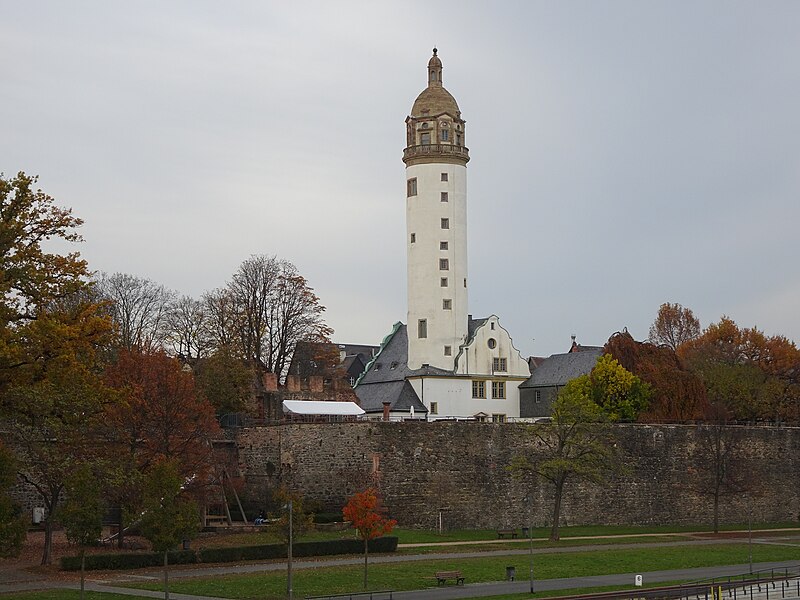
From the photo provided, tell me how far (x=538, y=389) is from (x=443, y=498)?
21.4 metres

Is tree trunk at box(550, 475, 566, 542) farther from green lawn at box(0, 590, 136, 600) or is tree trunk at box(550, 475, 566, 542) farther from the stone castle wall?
green lawn at box(0, 590, 136, 600)

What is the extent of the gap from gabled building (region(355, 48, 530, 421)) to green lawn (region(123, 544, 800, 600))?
22854 millimetres

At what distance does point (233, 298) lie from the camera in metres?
68.4

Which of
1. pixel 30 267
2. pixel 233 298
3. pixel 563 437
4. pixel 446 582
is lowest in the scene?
pixel 446 582

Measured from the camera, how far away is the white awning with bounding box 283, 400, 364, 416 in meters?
57.6

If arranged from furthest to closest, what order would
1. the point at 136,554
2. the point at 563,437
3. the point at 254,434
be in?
1. the point at 254,434
2. the point at 563,437
3. the point at 136,554

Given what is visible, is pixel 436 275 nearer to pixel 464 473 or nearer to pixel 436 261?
pixel 436 261

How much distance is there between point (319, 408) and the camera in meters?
58.4

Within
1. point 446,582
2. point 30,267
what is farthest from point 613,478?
point 30,267

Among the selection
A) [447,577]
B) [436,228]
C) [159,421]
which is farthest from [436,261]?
[447,577]

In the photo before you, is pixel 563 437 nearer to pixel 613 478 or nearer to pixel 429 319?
pixel 613 478

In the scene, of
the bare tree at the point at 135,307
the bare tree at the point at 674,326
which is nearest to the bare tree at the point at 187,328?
the bare tree at the point at 135,307

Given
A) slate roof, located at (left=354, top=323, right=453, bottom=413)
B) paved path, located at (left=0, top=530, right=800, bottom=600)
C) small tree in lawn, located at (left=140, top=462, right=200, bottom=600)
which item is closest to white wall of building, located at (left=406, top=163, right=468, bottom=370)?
slate roof, located at (left=354, top=323, right=453, bottom=413)

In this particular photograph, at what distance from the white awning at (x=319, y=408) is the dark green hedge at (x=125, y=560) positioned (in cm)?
1842
